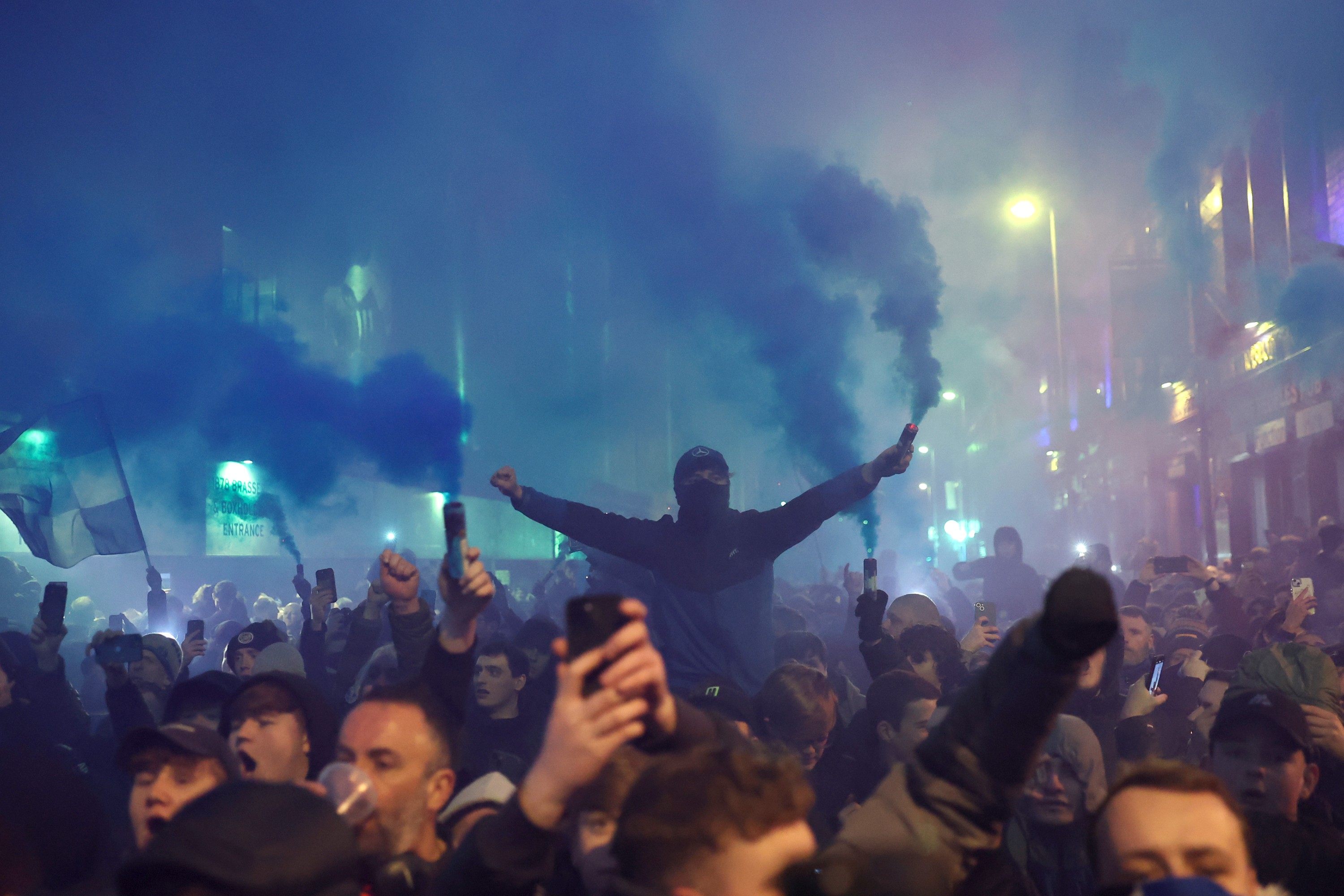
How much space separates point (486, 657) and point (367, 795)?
3.15 meters

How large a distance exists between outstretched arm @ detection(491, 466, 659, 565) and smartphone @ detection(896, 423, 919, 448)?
183 centimetres

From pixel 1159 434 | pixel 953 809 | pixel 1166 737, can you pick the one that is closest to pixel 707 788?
pixel 953 809

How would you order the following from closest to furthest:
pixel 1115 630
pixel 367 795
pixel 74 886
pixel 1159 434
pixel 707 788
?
pixel 1115 630 → pixel 707 788 → pixel 367 795 → pixel 74 886 → pixel 1159 434

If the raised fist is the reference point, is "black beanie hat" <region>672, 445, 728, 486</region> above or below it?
above

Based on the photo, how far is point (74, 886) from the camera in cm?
242

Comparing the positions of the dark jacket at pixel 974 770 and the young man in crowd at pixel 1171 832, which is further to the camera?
the young man in crowd at pixel 1171 832

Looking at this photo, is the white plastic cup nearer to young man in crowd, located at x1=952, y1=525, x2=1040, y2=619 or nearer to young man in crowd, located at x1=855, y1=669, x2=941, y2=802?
young man in crowd, located at x1=855, y1=669, x2=941, y2=802

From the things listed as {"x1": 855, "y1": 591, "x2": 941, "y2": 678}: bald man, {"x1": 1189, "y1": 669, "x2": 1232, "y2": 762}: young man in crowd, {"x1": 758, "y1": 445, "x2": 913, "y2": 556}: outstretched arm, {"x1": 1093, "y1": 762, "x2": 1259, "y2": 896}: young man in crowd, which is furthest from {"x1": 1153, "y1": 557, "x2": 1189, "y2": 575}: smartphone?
{"x1": 1093, "y1": 762, "x2": 1259, "y2": 896}: young man in crowd

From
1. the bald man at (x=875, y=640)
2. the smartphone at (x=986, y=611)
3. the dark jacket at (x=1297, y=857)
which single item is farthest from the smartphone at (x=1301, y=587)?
the dark jacket at (x=1297, y=857)

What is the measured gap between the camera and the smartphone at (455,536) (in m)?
2.65

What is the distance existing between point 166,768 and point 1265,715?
3686 millimetres

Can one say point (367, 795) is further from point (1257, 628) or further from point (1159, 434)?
point (1159, 434)

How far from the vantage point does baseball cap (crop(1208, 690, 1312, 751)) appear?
2969 millimetres

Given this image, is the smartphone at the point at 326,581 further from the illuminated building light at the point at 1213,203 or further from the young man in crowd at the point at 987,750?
the illuminated building light at the point at 1213,203
